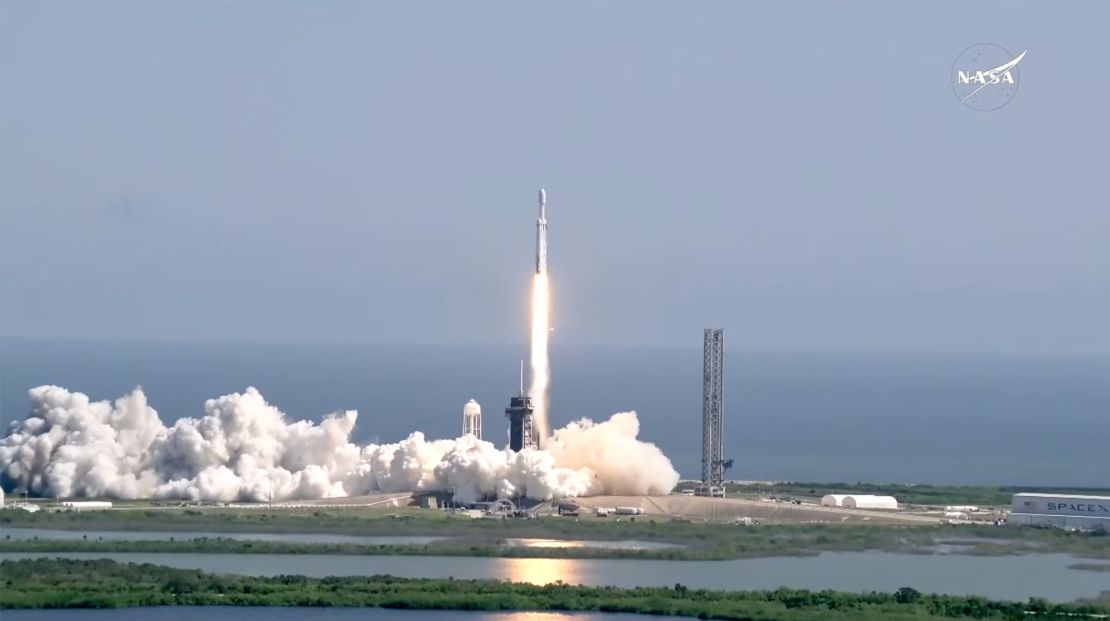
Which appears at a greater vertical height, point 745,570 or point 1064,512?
point 1064,512

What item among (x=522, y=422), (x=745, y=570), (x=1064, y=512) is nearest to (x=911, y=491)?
(x=1064, y=512)

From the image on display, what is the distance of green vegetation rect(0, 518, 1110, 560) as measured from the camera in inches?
3418

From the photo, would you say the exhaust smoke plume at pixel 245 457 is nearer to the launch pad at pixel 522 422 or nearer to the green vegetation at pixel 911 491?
the launch pad at pixel 522 422

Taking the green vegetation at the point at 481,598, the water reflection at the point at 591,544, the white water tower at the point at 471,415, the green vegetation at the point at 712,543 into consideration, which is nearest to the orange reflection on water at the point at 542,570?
the green vegetation at the point at 712,543

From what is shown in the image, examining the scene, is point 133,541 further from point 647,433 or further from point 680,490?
point 647,433

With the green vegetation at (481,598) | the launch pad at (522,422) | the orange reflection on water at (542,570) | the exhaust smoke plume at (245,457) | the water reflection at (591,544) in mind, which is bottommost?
the green vegetation at (481,598)

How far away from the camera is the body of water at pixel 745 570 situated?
80438 mm

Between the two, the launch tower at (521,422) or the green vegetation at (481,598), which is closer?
the green vegetation at (481,598)

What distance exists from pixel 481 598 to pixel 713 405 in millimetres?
32640

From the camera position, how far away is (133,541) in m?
88.4

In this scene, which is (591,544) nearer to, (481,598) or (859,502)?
(481,598)

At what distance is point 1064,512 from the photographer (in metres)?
96.2

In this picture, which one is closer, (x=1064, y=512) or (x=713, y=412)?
(x=1064, y=512)

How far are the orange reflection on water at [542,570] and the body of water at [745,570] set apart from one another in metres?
0.03
